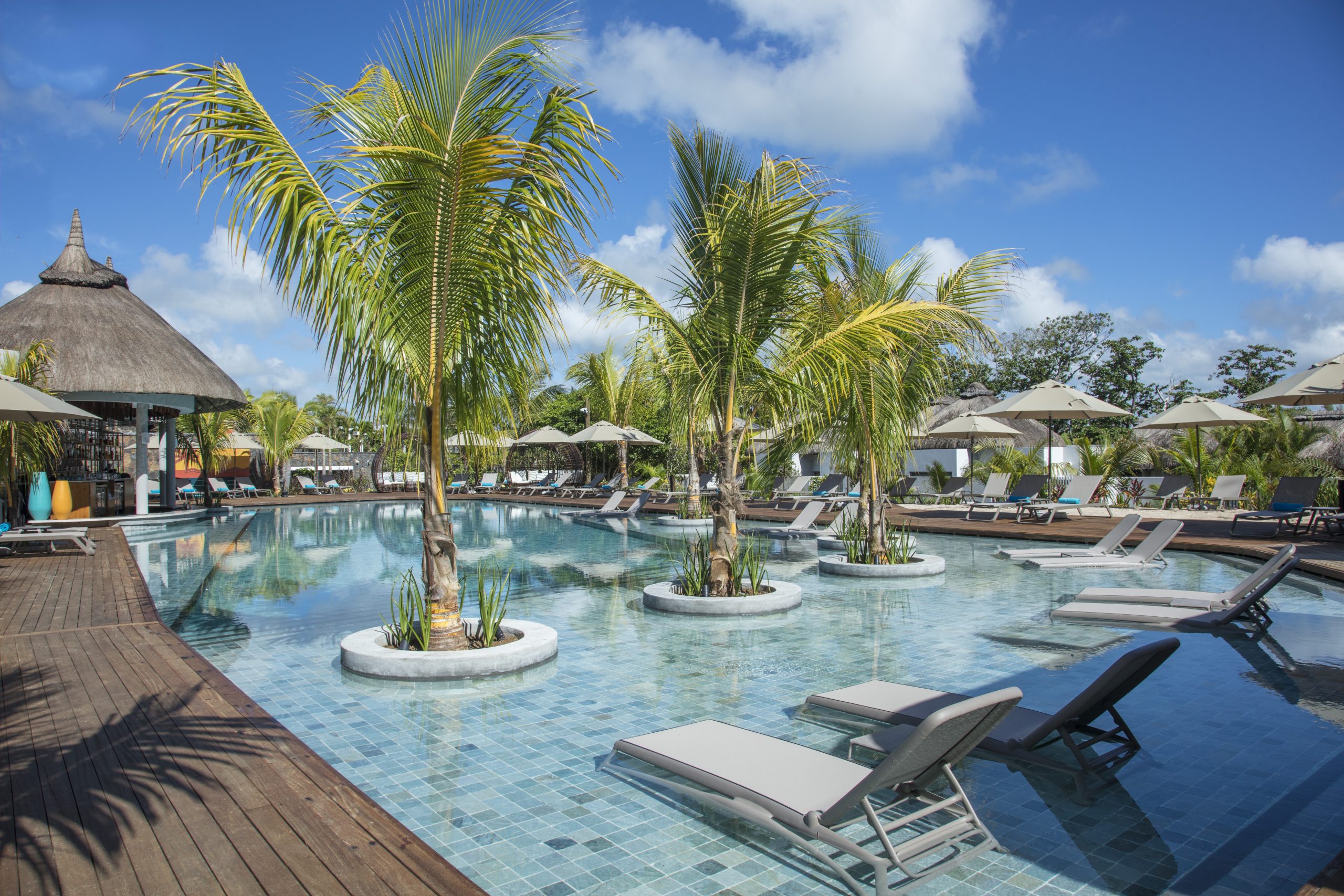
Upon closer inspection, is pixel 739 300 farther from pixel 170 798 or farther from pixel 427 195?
pixel 170 798

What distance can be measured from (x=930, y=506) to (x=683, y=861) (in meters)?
18.8

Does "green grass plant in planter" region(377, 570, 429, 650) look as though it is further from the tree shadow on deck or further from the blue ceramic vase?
the blue ceramic vase

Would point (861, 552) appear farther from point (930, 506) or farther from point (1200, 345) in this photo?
point (1200, 345)

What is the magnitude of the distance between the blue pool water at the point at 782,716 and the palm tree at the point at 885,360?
1.50 m

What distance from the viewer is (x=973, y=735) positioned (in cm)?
288

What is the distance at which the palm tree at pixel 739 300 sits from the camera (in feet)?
23.7

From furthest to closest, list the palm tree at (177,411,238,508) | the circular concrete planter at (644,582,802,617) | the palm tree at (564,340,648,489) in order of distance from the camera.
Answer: the palm tree at (564,340,648,489) < the palm tree at (177,411,238,508) < the circular concrete planter at (644,582,802,617)

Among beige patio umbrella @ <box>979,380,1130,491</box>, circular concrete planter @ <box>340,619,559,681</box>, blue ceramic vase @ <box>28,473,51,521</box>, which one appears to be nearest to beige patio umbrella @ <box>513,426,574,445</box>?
blue ceramic vase @ <box>28,473,51,521</box>

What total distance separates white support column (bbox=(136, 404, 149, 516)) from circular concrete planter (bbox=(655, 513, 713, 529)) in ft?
A: 35.4

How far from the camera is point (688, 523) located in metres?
16.5

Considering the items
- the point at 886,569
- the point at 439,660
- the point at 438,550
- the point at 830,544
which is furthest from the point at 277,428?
the point at 439,660

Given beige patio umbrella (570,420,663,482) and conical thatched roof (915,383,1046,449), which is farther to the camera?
conical thatched roof (915,383,1046,449)

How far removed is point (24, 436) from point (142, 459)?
396 cm

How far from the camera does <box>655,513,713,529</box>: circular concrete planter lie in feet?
53.6
